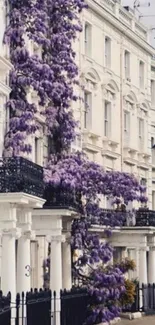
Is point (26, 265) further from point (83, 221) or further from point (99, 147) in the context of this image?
point (99, 147)

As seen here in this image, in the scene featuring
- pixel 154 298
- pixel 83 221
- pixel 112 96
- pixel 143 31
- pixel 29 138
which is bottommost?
pixel 154 298

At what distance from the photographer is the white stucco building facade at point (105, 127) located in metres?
32.3

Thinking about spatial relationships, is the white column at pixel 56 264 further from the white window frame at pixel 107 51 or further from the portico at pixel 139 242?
the white window frame at pixel 107 51

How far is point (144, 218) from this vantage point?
43.7m

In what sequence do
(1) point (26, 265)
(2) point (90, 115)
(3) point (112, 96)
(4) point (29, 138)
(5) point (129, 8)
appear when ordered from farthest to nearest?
1. (5) point (129, 8)
2. (3) point (112, 96)
3. (2) point (90, 115)
4. (4) point (29, 138)
5. (1) point (26, 265)

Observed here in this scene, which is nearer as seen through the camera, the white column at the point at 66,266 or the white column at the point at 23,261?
the white column at the point at 23,261

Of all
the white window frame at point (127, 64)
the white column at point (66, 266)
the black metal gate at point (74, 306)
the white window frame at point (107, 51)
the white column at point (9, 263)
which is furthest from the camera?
the white window frame at point (127, 64)

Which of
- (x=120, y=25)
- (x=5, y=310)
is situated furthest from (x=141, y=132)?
(x=5, y=310)

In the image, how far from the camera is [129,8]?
49.8 metres

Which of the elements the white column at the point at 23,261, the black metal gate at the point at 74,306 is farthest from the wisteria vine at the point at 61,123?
the white column at the point at 23,261

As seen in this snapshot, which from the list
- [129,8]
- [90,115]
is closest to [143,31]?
[129,8]

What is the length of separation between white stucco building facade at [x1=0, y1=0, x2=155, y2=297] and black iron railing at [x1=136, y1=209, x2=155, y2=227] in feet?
1.11

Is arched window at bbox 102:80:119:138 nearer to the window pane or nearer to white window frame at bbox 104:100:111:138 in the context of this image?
white window frame at bbox 104:100:111:138

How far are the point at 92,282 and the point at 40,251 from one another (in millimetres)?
2035
